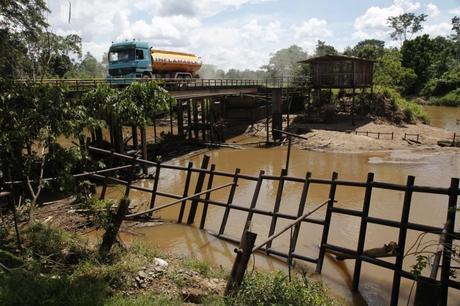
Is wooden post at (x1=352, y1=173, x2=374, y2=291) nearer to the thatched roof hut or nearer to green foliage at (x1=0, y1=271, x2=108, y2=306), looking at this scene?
green foliage at (x1=0, y1=271, x2=108, y2=306)

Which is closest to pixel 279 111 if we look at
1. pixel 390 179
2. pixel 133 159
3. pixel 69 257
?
pixel 390 179

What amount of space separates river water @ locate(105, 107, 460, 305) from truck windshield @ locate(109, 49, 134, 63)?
767 centimetres

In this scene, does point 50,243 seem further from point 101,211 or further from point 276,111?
point 276,111

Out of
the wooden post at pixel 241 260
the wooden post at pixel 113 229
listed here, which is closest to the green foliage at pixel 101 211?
the wooden post at pixel 113 229

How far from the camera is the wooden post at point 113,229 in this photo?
740 centimetres

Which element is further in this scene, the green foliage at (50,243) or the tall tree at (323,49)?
the tall tree at (323,49)

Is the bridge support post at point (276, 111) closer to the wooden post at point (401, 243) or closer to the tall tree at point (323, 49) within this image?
the wooden post at point (401, 243)

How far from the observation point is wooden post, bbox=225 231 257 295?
544 centimetres

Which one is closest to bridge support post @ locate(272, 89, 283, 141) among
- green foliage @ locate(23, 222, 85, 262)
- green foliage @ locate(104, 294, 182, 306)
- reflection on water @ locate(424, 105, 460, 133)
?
reflection on water @ locate(424, 105, 460, 133)

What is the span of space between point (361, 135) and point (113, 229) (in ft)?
81.1

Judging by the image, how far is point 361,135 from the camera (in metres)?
28.9

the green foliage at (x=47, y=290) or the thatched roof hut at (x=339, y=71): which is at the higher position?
the thatched roof hut at (x=339, y=71)

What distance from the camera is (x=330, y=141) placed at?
27.4m

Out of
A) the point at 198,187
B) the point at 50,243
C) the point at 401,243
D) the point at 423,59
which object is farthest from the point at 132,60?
the point at 423,59
